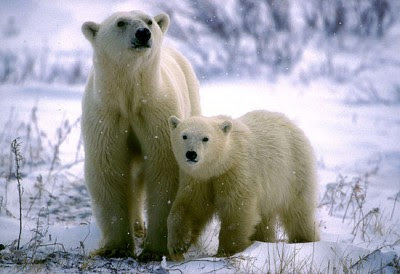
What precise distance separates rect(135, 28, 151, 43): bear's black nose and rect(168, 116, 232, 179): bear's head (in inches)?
28.4

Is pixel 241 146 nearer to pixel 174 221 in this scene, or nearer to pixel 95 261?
pixel 174 221

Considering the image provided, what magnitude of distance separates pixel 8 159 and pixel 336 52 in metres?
5.63

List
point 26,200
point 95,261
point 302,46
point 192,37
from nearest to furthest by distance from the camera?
point 95,261 → point 26,200 → point 192,37 → point 302,46

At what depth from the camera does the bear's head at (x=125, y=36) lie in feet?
15.7

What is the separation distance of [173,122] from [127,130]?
1.46 feet

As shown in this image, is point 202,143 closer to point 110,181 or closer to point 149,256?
point 110,181

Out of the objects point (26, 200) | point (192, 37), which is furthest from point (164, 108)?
point (192, 37)

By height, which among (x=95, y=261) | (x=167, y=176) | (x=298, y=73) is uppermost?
(x=298, y=73)

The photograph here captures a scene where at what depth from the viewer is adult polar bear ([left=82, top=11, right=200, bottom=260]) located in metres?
5.00

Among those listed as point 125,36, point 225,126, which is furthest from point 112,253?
point 125,36

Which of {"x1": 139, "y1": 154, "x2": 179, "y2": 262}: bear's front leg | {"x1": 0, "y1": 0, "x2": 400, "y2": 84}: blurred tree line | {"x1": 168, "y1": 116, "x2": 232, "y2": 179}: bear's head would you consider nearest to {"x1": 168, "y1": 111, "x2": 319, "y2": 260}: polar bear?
{"x1": 168, "y1": 116, "x2": 232, "y2": 179}: bear's head

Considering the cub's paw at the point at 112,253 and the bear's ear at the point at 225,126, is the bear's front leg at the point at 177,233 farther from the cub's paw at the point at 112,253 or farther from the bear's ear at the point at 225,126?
the bear's ear at the point at 225,126

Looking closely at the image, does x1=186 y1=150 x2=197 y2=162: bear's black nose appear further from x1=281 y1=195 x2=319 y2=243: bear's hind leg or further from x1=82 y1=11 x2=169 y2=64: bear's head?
x1=281 y1=195 x2=319 y2=243: bear's hind leg

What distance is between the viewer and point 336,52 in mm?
10281
